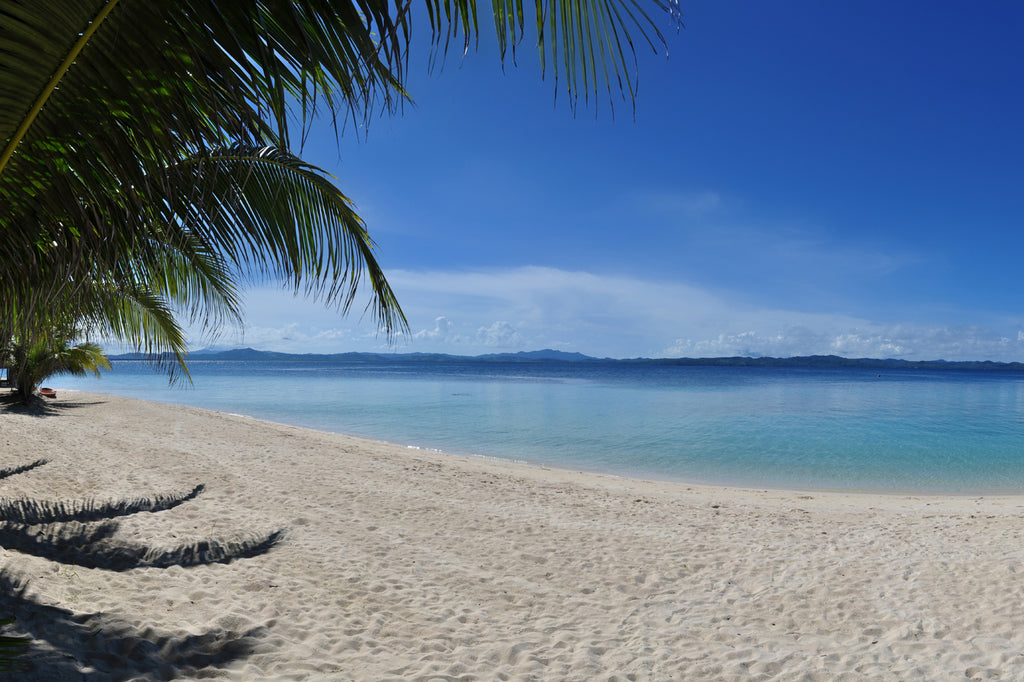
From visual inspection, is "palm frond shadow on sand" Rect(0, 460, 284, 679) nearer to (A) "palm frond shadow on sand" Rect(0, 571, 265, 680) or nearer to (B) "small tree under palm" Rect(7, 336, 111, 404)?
(A) "palm frond shadow on sand" Rect(0, 571, 265, 680)

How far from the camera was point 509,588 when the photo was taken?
4992mm

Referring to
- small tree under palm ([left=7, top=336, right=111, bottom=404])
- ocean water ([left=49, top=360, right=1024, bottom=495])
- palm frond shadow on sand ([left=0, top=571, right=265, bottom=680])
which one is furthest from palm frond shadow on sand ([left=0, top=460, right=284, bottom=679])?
small tree under palm ([left=7, top=336, right=111, bottom=404])

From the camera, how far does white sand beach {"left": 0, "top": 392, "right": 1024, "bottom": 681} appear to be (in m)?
3.56

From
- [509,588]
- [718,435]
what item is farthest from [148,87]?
[718,435]

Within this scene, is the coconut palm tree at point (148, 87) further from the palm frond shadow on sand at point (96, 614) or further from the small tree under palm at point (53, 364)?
the small tree under palm at point (53, 364)

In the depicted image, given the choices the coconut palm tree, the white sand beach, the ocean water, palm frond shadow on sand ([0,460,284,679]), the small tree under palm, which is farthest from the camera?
the small tree under palm

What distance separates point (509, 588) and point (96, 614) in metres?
2.96

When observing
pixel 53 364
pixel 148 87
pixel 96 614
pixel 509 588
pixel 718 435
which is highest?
pixel 148 87

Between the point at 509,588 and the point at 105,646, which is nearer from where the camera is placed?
the point at 105,646

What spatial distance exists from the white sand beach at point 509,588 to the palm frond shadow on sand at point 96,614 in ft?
0.07

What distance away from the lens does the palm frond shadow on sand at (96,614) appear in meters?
2.99

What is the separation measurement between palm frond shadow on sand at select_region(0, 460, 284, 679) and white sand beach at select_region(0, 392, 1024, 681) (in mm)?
22

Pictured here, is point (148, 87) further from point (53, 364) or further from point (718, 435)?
point (718, 435)

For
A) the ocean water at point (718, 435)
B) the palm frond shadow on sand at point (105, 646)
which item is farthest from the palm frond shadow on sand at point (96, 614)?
the ocean water at point (718, 435)
